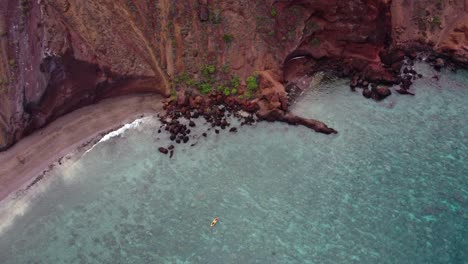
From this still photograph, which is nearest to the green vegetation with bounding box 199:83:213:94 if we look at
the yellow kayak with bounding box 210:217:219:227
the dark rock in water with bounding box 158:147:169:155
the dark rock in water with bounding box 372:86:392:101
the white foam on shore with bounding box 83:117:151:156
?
the white foam on shore with bounding box 83:117:151:156

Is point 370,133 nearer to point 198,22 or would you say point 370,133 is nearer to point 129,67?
point 198,22

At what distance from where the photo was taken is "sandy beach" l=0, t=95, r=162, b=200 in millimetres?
34906

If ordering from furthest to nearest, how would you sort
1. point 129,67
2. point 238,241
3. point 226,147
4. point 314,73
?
point 314,73, point 129,67, point 226,147, point 238,241

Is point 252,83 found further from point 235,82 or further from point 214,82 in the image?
point 214,82

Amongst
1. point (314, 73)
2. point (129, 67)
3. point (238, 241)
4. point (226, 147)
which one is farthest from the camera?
point (314, 73)

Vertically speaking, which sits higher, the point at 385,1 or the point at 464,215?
the point at 385,1

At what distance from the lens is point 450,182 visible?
32.4m

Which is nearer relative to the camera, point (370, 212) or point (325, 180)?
point (370, 212)

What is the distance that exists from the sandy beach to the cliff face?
0.78 metres

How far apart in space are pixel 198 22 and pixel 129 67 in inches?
294

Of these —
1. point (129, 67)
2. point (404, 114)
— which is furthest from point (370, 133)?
point (129, 67)

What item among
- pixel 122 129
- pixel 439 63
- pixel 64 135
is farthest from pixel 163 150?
pixel 439 63

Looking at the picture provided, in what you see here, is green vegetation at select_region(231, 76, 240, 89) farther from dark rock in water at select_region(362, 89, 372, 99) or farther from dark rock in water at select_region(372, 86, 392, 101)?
dark rock in water at select_region(372, 86, 392, 101)

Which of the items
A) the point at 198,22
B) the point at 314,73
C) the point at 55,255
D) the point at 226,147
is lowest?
the point at 55,255
